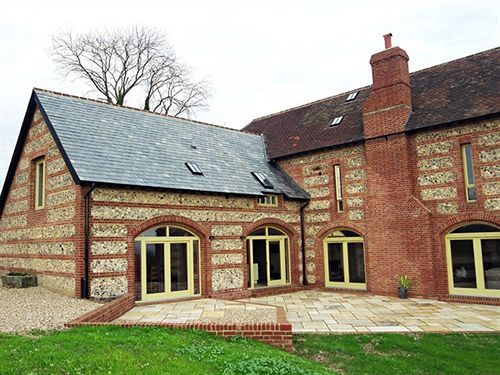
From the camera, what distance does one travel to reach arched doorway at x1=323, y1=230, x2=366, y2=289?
48.1 feet

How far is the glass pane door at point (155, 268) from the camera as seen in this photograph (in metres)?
11.7

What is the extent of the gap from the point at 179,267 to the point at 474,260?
339 inches

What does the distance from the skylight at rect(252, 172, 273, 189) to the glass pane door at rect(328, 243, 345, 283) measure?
3203 mm

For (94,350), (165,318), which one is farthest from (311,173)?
(94,350)

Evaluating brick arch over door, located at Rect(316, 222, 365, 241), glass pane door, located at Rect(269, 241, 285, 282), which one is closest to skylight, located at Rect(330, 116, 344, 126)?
brick arch over door, located at Rect(316, 222, 365, 241)

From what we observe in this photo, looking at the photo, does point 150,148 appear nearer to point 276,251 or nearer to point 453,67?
point 276,251

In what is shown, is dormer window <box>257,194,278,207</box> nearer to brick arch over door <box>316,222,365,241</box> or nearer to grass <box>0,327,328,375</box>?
brick arch over door <box>316,222,365,241</box>

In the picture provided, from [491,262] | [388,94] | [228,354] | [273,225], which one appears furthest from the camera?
[273,225]

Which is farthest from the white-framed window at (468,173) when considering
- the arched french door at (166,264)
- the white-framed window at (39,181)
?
the white-framed window at (39,181)

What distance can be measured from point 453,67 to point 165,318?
Result: 1300cm

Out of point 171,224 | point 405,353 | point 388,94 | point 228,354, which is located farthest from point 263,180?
point 228,354

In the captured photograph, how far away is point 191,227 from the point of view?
12711 mm

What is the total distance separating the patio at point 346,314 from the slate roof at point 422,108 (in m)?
5.50

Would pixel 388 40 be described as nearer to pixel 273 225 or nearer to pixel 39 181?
pixel 273 225
